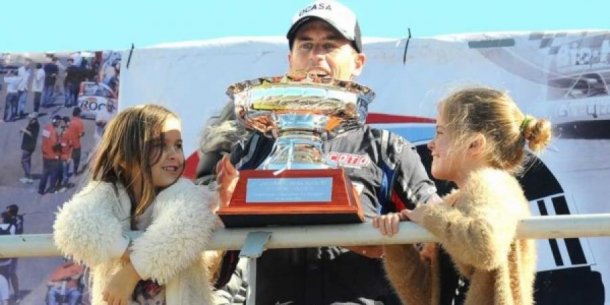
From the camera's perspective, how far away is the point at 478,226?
2213 millimetres

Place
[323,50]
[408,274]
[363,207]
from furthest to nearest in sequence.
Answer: [323,50] → [363,207] → [408,274]

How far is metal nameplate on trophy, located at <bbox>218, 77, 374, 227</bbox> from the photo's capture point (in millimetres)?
2258

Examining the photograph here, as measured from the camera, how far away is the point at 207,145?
2877 mm

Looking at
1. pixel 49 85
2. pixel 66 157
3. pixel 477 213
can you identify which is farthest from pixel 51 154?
pixel 477 213

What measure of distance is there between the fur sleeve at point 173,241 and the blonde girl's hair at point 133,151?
0.14 m

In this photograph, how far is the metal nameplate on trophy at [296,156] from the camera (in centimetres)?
226

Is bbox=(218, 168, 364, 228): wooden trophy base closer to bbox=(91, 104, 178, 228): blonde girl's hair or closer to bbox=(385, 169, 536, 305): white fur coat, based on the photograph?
bbox=(385, 169, 536, 305): white fur coat

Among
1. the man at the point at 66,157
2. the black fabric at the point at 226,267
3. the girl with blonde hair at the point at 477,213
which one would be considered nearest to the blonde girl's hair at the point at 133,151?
the black fabric at the point at 226,267

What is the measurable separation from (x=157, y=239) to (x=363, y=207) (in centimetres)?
44

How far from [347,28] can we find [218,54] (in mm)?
1431

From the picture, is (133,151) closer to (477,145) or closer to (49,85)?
(477,145)

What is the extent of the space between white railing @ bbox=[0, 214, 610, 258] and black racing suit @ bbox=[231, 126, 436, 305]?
0.77 feet

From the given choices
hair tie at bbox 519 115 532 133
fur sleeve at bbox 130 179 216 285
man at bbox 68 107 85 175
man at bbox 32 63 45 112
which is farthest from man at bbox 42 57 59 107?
hair tie at bbox 519 115 532 133

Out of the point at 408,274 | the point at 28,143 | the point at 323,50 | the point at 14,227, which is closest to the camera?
the point at 408,274
